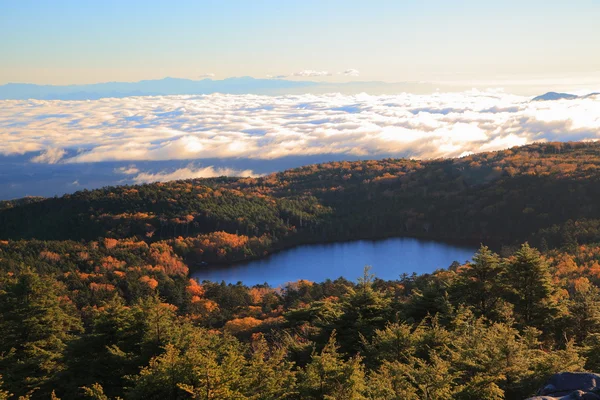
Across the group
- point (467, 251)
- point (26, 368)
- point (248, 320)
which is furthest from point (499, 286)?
point (467, 251)

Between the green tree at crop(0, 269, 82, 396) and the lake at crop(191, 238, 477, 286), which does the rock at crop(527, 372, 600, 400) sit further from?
the lake at crop(191, 238, 477, 286)

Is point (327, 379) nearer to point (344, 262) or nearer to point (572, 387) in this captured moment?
point (572, 387)

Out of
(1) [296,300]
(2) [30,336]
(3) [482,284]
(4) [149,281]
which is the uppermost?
(3) [482,284]

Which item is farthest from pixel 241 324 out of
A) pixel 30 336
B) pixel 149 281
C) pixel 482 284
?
pixel 149 281

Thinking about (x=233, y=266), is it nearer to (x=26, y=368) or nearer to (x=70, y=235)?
(x=70, y=235)

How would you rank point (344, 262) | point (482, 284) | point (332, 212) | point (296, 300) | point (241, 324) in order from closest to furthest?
1. point (482, 284)
2. point (241, 324)
3. point (296, 300)
4. point (344, 262)
5. point (332, 212)

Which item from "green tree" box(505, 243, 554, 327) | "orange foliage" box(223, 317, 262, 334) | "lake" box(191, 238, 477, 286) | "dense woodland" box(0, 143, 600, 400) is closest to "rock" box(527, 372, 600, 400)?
"dense woodland" box(0, 143, 600, 400)

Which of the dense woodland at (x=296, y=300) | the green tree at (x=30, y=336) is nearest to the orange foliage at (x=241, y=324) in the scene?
the dense woodland at (x=296, y=300)
